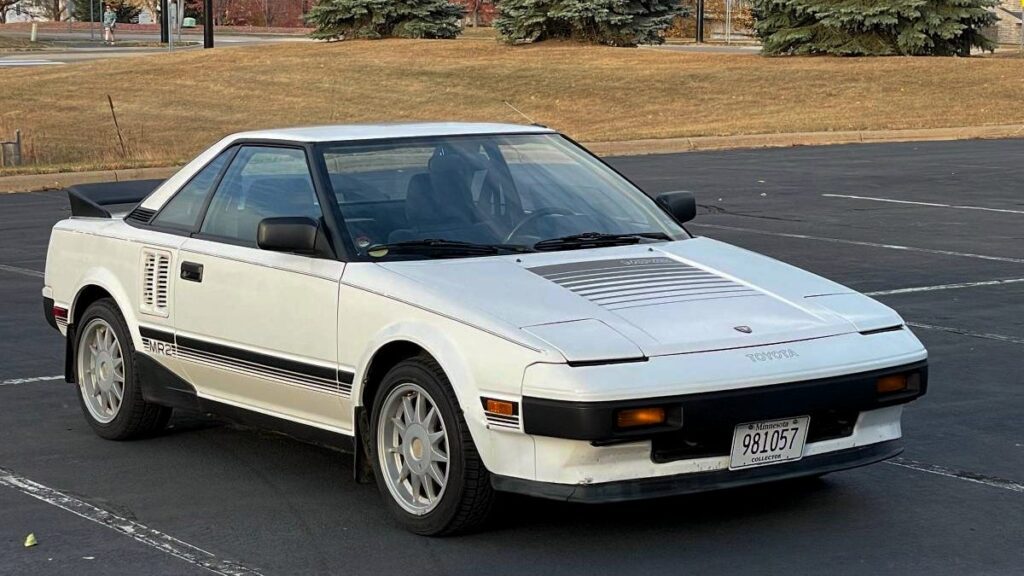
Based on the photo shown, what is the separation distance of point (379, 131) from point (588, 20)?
33811mm

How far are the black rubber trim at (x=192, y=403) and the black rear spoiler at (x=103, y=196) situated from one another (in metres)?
1.02

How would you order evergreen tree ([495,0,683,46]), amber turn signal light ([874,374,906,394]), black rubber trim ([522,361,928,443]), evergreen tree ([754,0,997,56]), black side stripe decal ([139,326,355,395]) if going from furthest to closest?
evergreen tree ([495,0,683,46]) → evergreen tree ([754,0,997,56]) → black side stripe decal ([139,326,355,395]) → amber turn signal light ([874,374,906,394]) → black rubber trim ([522,361,928,443])

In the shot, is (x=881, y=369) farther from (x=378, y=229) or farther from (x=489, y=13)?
(x=489, y=13)

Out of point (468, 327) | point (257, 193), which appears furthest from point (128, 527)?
point (257, 193)

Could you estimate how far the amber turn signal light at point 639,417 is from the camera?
5020 mm

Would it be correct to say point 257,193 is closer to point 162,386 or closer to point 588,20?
point 162,386

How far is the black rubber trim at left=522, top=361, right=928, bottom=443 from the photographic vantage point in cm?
499

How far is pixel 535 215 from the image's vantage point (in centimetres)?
642

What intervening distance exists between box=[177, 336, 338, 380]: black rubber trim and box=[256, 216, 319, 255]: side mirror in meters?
0.44

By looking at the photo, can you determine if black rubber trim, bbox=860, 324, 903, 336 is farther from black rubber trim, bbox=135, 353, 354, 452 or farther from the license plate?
black rubber trim, bbox=135, 353, 354, 452

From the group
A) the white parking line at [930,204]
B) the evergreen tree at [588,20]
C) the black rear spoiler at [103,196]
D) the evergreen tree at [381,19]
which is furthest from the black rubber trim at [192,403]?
the evergreen tree at [381,19]

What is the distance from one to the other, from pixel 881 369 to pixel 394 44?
34203mm

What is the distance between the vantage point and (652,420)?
5.06 m

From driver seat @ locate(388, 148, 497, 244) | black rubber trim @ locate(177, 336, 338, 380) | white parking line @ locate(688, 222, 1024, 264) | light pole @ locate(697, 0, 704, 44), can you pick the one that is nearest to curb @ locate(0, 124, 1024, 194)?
white parking line @ locate(688, 222, 1024, 264)
